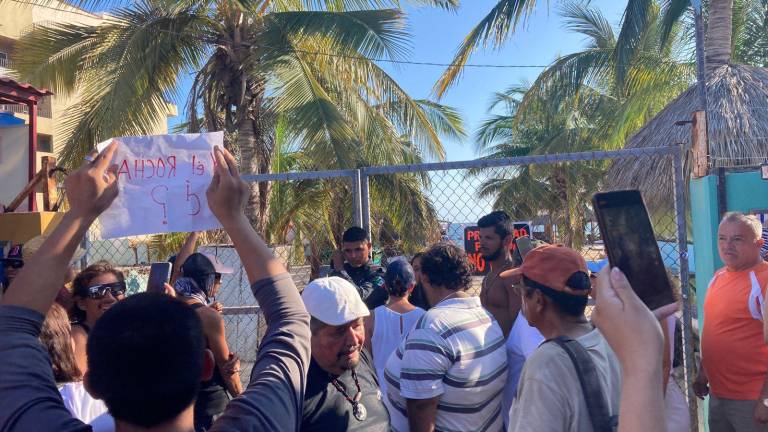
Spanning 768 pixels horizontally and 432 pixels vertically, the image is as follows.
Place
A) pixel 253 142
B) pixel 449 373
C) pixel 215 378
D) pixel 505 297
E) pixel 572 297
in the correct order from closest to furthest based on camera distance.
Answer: pixel 572 297 < pixel 449 373 < pixel 215 378 < pixel 505 297 < pixel 253 142

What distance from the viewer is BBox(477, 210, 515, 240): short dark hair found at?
4.16 m

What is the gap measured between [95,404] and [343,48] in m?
7.20

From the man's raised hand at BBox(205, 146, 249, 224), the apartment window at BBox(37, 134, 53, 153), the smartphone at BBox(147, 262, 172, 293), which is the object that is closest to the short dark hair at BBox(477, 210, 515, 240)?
the smartphone at BBox(147, 262, 172, 293)

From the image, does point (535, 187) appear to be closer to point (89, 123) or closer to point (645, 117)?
point (645, 117)

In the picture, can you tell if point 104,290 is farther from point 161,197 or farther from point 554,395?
point 554,395

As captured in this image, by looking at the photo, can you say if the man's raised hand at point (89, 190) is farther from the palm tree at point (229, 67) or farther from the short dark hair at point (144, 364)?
the palm tree at point (229, 67)

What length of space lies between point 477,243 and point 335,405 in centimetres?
246

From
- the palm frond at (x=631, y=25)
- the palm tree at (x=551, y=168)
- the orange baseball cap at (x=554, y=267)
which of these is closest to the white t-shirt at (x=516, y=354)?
the orange baseball cap at (x=554, y=267)

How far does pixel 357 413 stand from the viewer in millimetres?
2281

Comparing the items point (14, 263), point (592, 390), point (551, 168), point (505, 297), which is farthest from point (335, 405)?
point (551, 168)

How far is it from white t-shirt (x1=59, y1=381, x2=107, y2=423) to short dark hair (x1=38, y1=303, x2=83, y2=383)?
0.31 ft

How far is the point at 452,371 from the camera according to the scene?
8.55 ft

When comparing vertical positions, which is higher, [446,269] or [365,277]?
[446,269]

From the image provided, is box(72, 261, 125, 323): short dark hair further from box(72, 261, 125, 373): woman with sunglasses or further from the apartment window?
the apartment window
